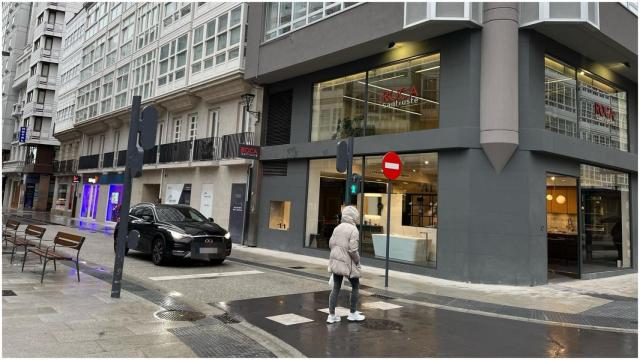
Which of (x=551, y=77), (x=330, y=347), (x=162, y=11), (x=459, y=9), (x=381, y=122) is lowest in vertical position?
(x=330, y=347)

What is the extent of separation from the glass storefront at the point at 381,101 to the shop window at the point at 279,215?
2.85 metres

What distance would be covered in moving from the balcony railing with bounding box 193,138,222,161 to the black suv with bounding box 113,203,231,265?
732cm

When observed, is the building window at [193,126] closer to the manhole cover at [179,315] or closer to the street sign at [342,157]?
the street sign at [342,157]

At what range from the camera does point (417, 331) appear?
21.1 ft

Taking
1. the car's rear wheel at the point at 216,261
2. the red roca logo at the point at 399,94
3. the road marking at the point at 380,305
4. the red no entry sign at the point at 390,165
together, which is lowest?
the road marking at the point at 380,305

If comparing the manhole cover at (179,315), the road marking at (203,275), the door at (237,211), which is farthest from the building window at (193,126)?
the manhole cover at (179,315)

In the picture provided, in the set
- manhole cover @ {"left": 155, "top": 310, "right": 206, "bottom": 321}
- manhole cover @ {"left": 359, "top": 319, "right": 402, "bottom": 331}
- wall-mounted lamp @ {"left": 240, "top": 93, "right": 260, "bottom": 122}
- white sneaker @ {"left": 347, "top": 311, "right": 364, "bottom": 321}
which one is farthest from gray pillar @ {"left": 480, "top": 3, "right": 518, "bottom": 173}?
wall-mounted lamp @ {"left": 240, "top": 93, "right": 260, "bottom": 122}

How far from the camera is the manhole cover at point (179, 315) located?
638 centimetres

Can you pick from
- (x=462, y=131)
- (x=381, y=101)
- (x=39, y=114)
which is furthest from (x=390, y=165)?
(x=39, y=114)

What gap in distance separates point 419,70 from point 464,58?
1.55 m

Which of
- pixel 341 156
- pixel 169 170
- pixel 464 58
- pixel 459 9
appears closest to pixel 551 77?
pixel 464 58

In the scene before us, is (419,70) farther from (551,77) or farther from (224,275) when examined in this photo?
(224,275)

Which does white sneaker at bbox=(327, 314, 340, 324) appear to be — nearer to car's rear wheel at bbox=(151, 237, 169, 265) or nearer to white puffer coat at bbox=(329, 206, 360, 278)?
white puffer coat at bbox=(329, 206, 360, 278)

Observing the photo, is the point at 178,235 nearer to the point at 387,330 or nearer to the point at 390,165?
the point at 390,165
